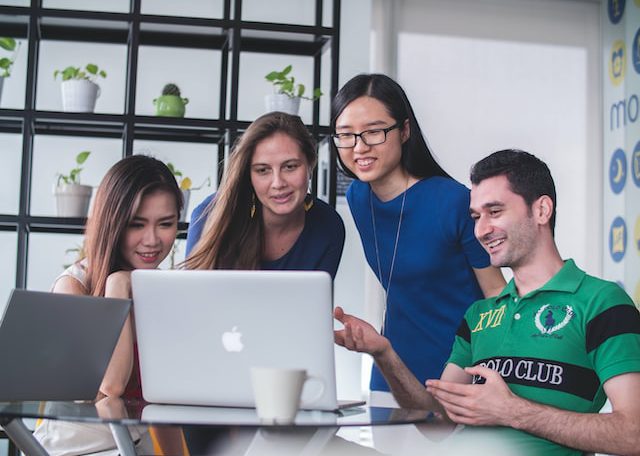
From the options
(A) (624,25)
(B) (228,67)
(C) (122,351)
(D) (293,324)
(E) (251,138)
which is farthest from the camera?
(A) (624,25)

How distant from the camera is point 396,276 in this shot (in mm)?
2578

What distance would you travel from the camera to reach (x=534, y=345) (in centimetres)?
182

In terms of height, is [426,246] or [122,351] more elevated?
[426,246]

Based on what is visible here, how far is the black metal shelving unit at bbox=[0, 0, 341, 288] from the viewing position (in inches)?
143

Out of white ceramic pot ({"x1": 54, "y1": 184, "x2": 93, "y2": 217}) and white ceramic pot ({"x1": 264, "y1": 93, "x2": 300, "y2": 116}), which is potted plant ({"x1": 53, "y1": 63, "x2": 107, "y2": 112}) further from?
white ceramic pot ({"x1": 264, "y1": 93, "x2": 300, "y2": 116})

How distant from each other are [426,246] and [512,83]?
271cm

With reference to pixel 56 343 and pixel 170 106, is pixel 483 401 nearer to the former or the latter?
pixel 56 343

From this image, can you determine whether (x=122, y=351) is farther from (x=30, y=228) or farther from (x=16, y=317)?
(x=30, y=228)

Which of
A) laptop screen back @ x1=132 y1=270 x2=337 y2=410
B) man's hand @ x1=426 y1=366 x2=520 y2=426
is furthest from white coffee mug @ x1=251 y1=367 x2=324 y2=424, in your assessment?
man's hand @ x1=426 y1=366 x2=520 y2=426

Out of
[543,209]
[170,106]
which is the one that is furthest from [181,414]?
[170,106]

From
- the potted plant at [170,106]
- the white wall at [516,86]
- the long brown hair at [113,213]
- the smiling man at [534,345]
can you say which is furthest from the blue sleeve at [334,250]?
the white wall at [516,86]

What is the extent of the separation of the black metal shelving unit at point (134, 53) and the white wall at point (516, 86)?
1.03 metres

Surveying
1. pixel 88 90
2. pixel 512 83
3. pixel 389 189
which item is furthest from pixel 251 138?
pixel 512 83

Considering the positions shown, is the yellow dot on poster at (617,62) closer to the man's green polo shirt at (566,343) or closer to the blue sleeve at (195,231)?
the blue sleeve at (195,231)
